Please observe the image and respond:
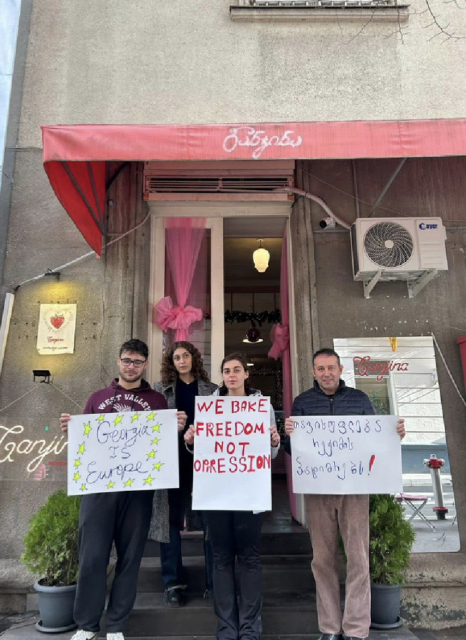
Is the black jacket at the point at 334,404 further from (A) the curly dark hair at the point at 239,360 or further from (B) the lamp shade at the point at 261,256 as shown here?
(B) the lamp shade at the point at 261,256

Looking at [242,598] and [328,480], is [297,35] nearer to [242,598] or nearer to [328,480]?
[328,480]

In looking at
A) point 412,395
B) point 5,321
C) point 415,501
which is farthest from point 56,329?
point 415,501

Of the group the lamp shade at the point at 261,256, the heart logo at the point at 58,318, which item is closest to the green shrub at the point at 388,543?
the heart logo at the point at 58,318

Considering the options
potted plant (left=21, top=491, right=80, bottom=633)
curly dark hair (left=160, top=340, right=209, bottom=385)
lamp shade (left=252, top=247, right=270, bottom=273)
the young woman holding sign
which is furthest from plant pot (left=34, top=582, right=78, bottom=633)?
lamp shade (left=252, top=247, right=270, bottom=273)

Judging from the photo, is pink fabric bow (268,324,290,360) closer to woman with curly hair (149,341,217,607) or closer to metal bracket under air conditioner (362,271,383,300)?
metal bracket under air conditioner (362,271,383,300)

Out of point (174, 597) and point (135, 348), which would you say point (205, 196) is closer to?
point (135, 348)

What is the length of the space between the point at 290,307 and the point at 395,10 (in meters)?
3.74

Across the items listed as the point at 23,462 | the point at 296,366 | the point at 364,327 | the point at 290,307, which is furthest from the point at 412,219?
the point at 23,462

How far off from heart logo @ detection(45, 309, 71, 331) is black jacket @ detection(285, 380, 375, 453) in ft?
9.09

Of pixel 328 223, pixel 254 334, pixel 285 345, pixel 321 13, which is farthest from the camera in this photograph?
pixel 254 334

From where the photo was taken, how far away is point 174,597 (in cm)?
350

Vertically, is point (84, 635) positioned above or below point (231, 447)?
below

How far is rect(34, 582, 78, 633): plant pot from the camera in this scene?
3400 mm

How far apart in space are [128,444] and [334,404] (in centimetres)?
149
